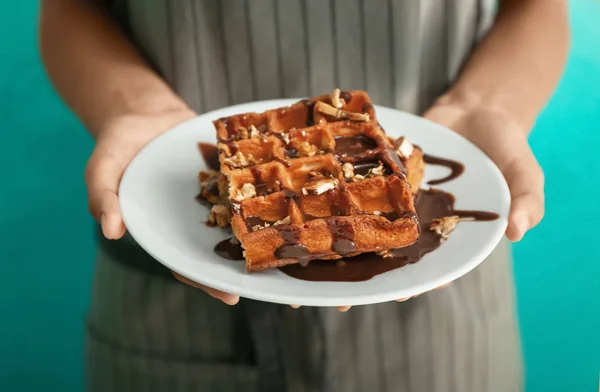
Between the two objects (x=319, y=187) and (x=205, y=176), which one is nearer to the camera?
(x=319, y=187)

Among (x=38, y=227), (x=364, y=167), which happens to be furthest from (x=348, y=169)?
(x=38, y=227)

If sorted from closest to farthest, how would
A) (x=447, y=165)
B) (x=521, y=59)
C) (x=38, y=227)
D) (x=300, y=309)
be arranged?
1. (x=447, y=165)
2. (x=300, y=309)
3. (x=521, y=59)
4. (x=38, y=227)

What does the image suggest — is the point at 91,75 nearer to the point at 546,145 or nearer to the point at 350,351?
the point at 350,351

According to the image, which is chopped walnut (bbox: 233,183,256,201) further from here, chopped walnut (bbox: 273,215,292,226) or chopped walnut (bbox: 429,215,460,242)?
chopped walnut (bbox: 429,215,460,242)

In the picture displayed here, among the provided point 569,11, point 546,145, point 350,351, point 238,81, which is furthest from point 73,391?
point 569,11

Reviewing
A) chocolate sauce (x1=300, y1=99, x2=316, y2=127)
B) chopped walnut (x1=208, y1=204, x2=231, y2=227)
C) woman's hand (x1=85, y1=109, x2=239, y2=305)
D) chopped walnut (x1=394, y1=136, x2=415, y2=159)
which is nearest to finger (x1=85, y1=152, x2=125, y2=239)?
woman's hand (x1=85, y1=109, x2=239, y2=305)

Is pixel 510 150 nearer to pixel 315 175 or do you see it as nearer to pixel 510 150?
pixel 510 150
